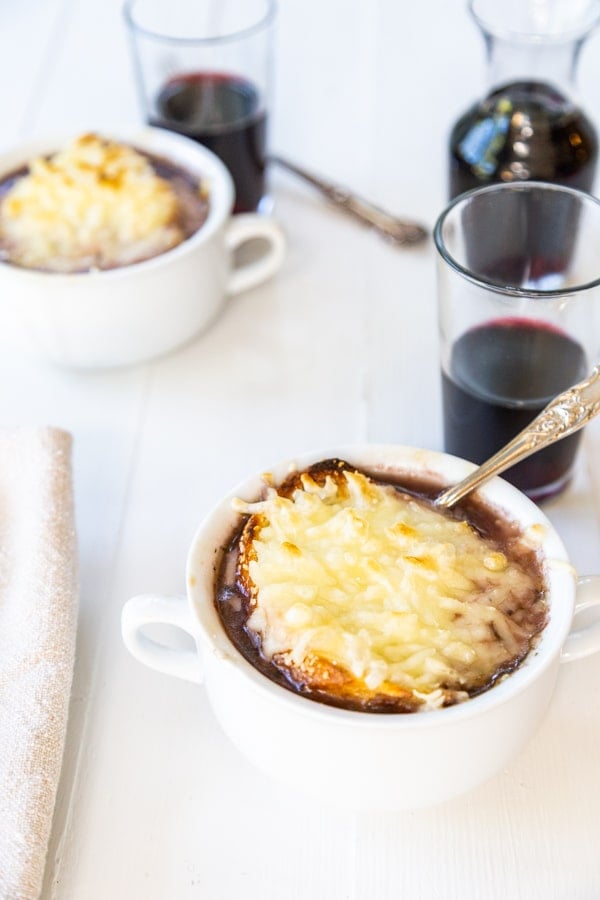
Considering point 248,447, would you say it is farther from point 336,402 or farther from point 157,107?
point 157,107

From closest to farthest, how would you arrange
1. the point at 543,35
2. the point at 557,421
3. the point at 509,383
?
1. the point at 557,421
2. the point at 509,383
3. the point at 543,35

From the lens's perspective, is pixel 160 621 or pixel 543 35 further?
pixel 543 35

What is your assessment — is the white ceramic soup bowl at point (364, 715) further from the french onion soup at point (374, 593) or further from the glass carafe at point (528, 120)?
the glass carafe at point (528, 120)

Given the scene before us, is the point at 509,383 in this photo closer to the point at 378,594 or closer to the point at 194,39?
the point at 378,594

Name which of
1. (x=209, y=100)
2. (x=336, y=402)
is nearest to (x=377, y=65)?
(x=209, y=100)

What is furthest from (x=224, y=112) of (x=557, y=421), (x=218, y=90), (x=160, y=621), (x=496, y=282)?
(x=160, y=621)

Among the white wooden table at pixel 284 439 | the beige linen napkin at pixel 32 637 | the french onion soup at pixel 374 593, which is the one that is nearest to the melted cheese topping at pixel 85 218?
the white wooden table at pixel 284 439
